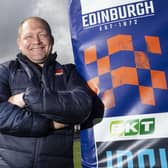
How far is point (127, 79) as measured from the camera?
2602 mm

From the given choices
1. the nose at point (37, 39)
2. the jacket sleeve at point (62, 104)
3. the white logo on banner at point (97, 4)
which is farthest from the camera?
the white logo on banner at point (97, 4)

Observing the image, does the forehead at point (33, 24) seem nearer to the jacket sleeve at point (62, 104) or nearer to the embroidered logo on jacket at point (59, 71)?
the embroidered logo on jacket at point (59, 71)

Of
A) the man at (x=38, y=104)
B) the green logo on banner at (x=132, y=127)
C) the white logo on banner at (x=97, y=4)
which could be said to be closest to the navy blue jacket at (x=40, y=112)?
the man at (x=38, y=104)

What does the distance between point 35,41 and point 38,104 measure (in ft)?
1.51

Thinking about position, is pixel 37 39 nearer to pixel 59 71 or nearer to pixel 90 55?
pixel 59 71

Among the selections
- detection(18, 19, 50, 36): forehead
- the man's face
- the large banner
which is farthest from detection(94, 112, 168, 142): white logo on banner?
detection(18, 19, 50, 36): forehead

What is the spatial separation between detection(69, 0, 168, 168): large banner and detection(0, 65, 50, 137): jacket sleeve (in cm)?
45

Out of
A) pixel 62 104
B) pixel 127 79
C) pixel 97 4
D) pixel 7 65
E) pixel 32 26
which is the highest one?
pixel 97 4

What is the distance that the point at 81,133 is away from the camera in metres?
2.72

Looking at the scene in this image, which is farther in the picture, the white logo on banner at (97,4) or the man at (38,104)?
the white logo on banner at (97,4)

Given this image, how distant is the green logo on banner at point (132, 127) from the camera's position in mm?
2558

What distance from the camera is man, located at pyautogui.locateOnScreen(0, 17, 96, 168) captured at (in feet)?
7.63

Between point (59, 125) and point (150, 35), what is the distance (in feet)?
2.83

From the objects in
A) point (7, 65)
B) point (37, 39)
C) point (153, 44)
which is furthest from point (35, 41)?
point (153, 44)
